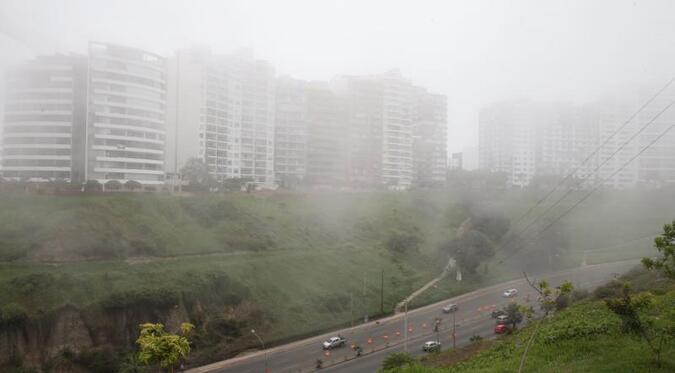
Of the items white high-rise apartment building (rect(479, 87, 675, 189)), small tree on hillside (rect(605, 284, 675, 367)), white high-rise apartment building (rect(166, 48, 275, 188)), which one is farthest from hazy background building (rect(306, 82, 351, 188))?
small tree on hillside (rect(605, 284, 675, 367))

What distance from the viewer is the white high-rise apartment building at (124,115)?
1883cm

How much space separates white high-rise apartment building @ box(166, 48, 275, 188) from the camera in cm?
2152

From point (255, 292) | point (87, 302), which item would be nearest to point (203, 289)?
point (255, 292)

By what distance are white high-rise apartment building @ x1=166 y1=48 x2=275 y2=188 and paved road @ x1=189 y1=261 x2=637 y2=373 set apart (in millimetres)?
10853

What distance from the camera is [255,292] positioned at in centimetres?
1323

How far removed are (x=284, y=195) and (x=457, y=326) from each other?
32.1ft

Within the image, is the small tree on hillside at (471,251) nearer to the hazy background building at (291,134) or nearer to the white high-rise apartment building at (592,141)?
the hazy background building at (291,134)

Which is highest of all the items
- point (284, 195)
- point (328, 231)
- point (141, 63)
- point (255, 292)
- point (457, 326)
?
point (141, 63)

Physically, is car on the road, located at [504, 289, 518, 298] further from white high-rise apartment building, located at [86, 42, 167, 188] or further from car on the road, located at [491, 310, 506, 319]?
white high-rise apartment building, located at [86, 42, 167, 188]

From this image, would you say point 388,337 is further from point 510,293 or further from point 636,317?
point 636,317

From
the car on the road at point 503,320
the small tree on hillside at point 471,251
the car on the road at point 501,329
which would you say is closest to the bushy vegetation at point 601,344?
the car on the road at point 501,329

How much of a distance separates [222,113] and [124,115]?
14.2ft

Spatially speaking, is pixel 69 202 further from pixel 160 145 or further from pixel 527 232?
pixel 527 232

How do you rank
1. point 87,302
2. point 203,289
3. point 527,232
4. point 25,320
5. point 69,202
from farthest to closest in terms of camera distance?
point 527,232, point 69,202, point 203,289, point 87,302, point 25,320
